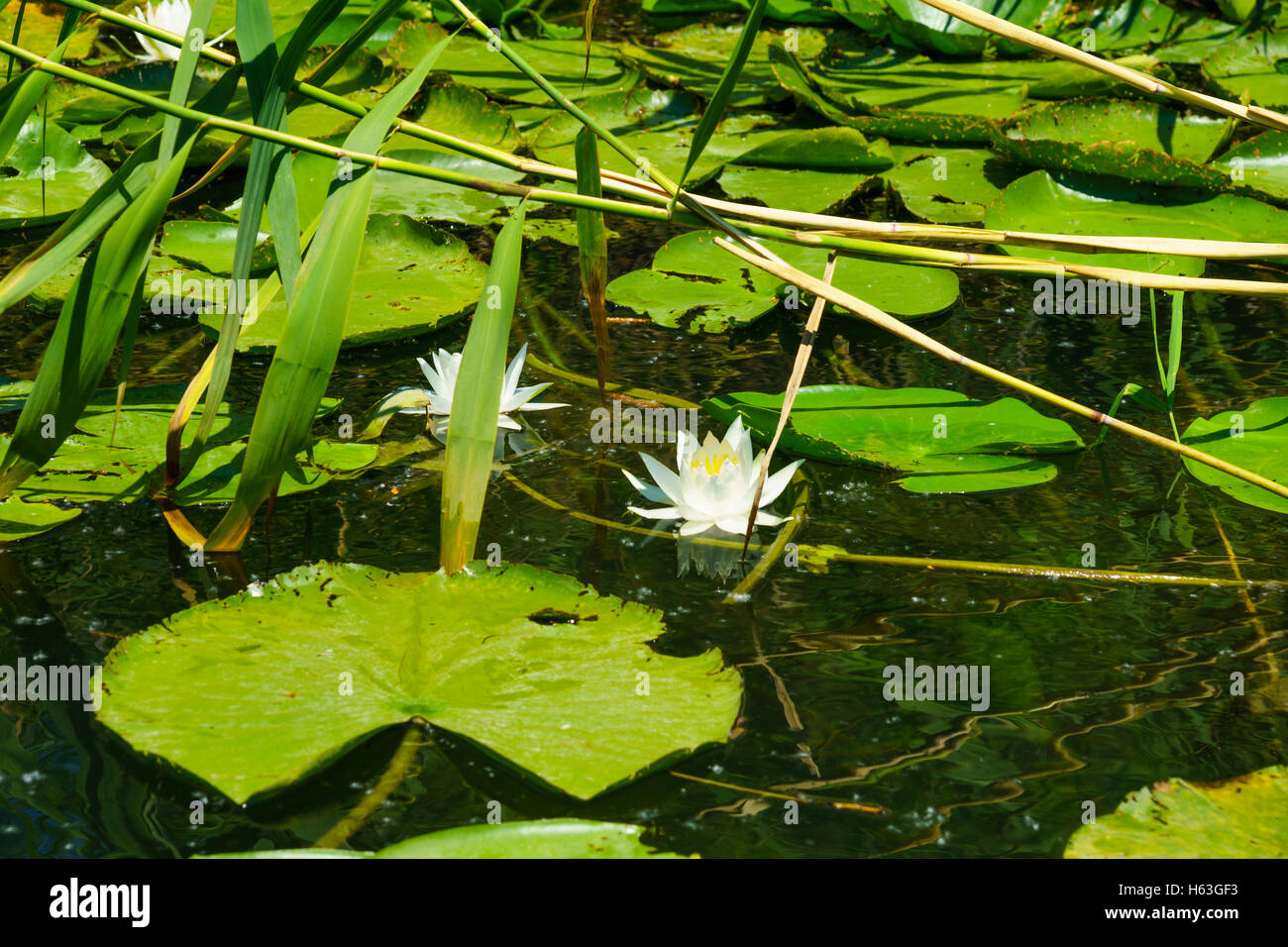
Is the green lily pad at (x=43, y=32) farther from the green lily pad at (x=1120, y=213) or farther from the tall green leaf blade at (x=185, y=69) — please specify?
the green lily pad at (x=1120, y=213)

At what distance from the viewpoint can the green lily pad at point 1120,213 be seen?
239cm

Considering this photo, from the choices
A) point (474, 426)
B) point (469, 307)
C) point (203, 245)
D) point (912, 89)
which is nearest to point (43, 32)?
point (203, 245)

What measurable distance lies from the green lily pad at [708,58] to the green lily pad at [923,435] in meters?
1.87

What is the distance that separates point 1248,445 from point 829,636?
81cm

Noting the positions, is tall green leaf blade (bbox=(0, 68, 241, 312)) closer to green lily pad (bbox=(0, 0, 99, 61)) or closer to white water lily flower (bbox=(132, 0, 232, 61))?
white water lily flower (bbox=(132, 0, 232, 61))

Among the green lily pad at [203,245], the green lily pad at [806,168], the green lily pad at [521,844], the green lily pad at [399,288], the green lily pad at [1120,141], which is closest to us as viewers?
the green lily pad at [521,844]

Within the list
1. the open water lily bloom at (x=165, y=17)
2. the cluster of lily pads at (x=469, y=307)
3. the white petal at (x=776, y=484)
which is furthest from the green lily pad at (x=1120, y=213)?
the open water lily bloom at (x=165, y=17)

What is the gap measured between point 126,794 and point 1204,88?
343cm

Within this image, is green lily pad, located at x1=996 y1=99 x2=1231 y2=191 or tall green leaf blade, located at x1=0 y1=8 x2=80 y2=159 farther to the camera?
green lily pad, located at x1=996 y1=99 x2=1231 y2=191

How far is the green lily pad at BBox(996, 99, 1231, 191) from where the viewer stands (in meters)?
2.44

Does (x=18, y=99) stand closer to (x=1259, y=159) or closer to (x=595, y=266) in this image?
(x=595, y=266)

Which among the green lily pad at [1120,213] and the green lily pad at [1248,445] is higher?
the green lily pad at [1120,213]

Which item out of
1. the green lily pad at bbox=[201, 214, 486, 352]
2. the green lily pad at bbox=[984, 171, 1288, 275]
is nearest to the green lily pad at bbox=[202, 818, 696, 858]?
the green lily pad at bbox=[201, 214, 486, 352]

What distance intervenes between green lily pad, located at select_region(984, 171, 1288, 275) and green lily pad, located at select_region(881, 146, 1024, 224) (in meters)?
0.13
